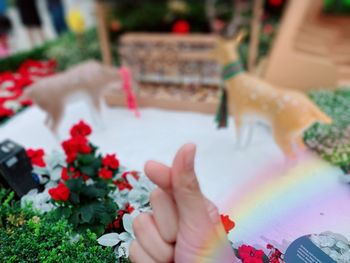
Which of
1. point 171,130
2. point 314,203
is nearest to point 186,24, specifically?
point 171,130

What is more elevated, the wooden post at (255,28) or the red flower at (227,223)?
the wooden post at (255,28)

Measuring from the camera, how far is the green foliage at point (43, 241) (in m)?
1.82

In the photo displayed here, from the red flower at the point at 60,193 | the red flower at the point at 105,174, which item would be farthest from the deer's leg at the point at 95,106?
the red flower at the point at 60,193

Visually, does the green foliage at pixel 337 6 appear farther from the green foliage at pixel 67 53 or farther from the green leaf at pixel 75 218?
the green leaf at pixel 75 218

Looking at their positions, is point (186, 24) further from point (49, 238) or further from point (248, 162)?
point (49, 238)

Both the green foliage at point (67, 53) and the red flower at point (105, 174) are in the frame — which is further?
the green foliage at point (67, 53)

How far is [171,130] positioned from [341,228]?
8.10 feet

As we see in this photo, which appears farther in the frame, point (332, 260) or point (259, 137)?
point (259, 137)

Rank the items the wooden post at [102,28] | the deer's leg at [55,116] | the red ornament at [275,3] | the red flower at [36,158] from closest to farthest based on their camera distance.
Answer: the red flower at [36,158] < the deer's leg at [55,116] < the wooden post at [102,28] < the red ornament at [275,3]

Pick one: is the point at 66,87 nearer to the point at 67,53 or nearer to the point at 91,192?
the point at 91,192

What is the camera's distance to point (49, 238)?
192 cm

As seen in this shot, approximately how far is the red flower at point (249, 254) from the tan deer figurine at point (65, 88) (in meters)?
2.68

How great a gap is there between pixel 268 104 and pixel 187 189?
5.89ft

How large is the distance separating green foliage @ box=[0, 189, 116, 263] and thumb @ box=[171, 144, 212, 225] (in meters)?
0.76
